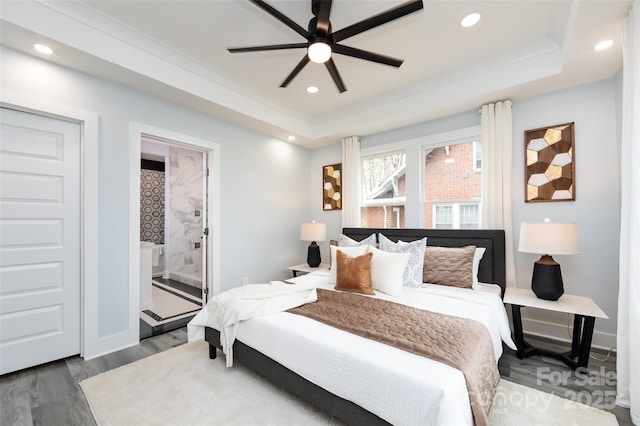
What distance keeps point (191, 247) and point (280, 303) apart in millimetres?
4279

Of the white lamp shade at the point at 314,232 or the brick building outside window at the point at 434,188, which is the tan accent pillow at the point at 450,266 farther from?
the white lamp shade at the point at 314,232

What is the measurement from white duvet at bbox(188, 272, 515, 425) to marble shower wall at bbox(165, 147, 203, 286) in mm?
3813

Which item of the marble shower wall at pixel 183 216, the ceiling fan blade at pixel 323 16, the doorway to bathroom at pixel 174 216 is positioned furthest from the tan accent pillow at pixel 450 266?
the marble shower wall at pixel 183 216

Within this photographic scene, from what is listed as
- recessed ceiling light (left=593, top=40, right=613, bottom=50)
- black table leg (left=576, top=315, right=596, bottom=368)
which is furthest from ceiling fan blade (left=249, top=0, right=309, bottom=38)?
black table leg (left=576, top=315, right=596, bottom=368)

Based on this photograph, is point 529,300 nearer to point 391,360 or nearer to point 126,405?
point 391,360

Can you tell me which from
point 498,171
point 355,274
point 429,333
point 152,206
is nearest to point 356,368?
point 429,333

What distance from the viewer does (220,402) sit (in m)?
1.82

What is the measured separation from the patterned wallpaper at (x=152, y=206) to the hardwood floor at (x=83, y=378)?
4192 mm

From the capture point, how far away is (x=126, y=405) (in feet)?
5.90

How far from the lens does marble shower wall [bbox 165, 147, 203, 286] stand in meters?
5.53

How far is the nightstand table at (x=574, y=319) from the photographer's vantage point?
2.14 m

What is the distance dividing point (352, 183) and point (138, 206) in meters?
2.85

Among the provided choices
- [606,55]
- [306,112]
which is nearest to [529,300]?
[606,55]

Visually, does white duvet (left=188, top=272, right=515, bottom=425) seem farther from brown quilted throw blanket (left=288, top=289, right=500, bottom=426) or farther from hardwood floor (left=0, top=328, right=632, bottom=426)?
hardwood floor (left=0, top=328, right=632, bottom=426)
